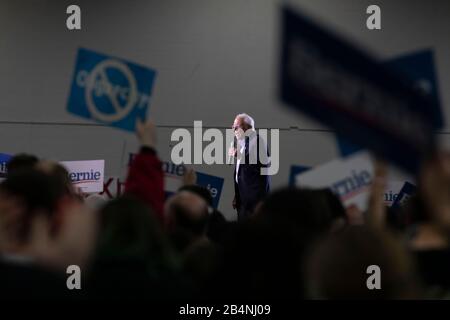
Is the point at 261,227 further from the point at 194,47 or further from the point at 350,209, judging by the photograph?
the point at 194,47

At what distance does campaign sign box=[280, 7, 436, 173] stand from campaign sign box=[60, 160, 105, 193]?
19.8 ft

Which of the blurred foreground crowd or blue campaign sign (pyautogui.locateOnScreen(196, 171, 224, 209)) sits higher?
blue campaign sign (pyautogui.locateOnScreen(196, 171, 224, 209))

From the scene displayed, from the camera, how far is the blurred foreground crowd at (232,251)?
5.02 feet

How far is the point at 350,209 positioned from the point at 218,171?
6.40 m

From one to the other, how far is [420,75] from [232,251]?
803mm

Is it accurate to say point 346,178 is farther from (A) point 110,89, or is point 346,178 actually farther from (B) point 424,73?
(A) point 110,89

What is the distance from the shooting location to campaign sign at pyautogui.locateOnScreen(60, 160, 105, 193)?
7.35 meters

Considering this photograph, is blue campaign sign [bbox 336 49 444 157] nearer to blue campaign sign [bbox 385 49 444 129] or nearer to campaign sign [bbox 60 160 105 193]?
blue campaign sign [bbox 385 49 444 129]

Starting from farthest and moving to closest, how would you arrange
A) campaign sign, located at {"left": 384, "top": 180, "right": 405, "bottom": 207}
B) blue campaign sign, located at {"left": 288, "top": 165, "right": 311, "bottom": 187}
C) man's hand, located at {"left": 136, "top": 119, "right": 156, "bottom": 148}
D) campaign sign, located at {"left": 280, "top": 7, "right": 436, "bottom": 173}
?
Result: 1. campaign sign, located at {"left": 384, "top": 180, "right": 405, "bottom": 207}
2. man's hand, located at {"left": 136, "top": 119, "right": 156, "bottom": 148}
3. blue campaign sign, located at {"left": 288, "top": 165, "right": 311, "bottom": 187}
4. campaign sign, located at {"left": 280, "top": 7, "right": 436, "bottom": 173}

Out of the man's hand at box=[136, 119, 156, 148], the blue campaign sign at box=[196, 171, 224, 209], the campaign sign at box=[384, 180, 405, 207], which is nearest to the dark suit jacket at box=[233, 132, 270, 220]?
the blue campaign sign at box=[196, 171, 224, 209]

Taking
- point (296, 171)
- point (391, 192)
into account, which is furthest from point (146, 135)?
point (391, 192)

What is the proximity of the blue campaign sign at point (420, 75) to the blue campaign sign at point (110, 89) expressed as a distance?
1559mm

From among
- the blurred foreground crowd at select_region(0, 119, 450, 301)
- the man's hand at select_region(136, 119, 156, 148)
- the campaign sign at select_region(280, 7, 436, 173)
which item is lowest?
the blurred foreground crowd at select_region(0, 119, 450, 301)
